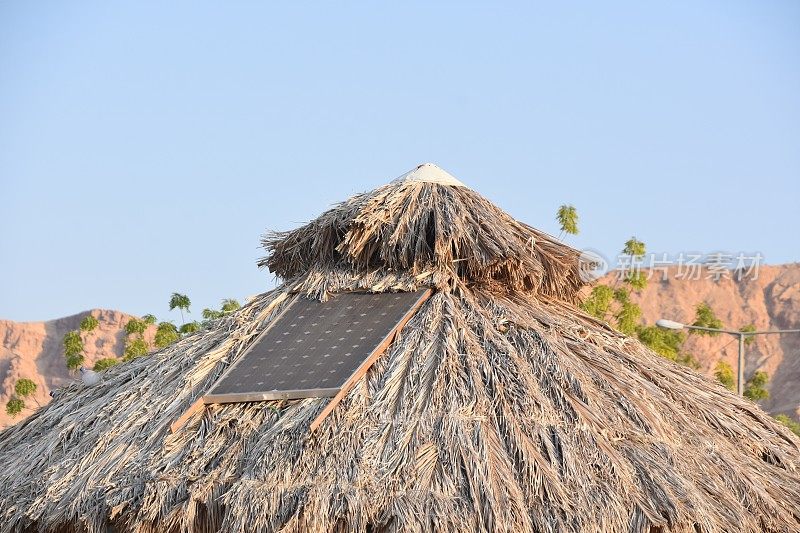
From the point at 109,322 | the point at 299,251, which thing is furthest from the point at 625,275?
the point at 109,322

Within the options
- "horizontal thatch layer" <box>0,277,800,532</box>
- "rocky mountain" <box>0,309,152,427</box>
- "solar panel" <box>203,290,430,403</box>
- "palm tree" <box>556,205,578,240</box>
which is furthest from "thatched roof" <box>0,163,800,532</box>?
"rocky mountain" <box>0,309,152,427</box>

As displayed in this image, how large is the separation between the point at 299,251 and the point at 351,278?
28.0 inches

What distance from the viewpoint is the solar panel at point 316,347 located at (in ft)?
27.4

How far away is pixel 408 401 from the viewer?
7883 millimetres

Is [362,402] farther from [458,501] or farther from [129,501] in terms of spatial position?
[129,501]

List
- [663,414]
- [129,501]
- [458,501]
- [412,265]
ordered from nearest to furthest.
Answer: [458,501] → [129,501] → [663,414] → [412,265]

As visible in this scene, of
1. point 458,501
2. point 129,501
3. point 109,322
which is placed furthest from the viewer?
point 109,322

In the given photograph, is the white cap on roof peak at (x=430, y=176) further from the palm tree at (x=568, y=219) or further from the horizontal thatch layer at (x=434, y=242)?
the palm tree at (x=568, y=219)

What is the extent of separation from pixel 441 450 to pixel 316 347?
6.07ft

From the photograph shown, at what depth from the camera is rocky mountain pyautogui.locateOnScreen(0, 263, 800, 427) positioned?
44.5 m

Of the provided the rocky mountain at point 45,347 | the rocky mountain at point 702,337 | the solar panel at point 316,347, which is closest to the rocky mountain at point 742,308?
the rocky mountain at point 702,337

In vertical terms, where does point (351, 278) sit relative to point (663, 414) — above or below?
above

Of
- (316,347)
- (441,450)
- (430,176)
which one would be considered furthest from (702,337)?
(441,450)

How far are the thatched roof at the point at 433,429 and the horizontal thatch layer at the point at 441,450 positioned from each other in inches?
0.6
